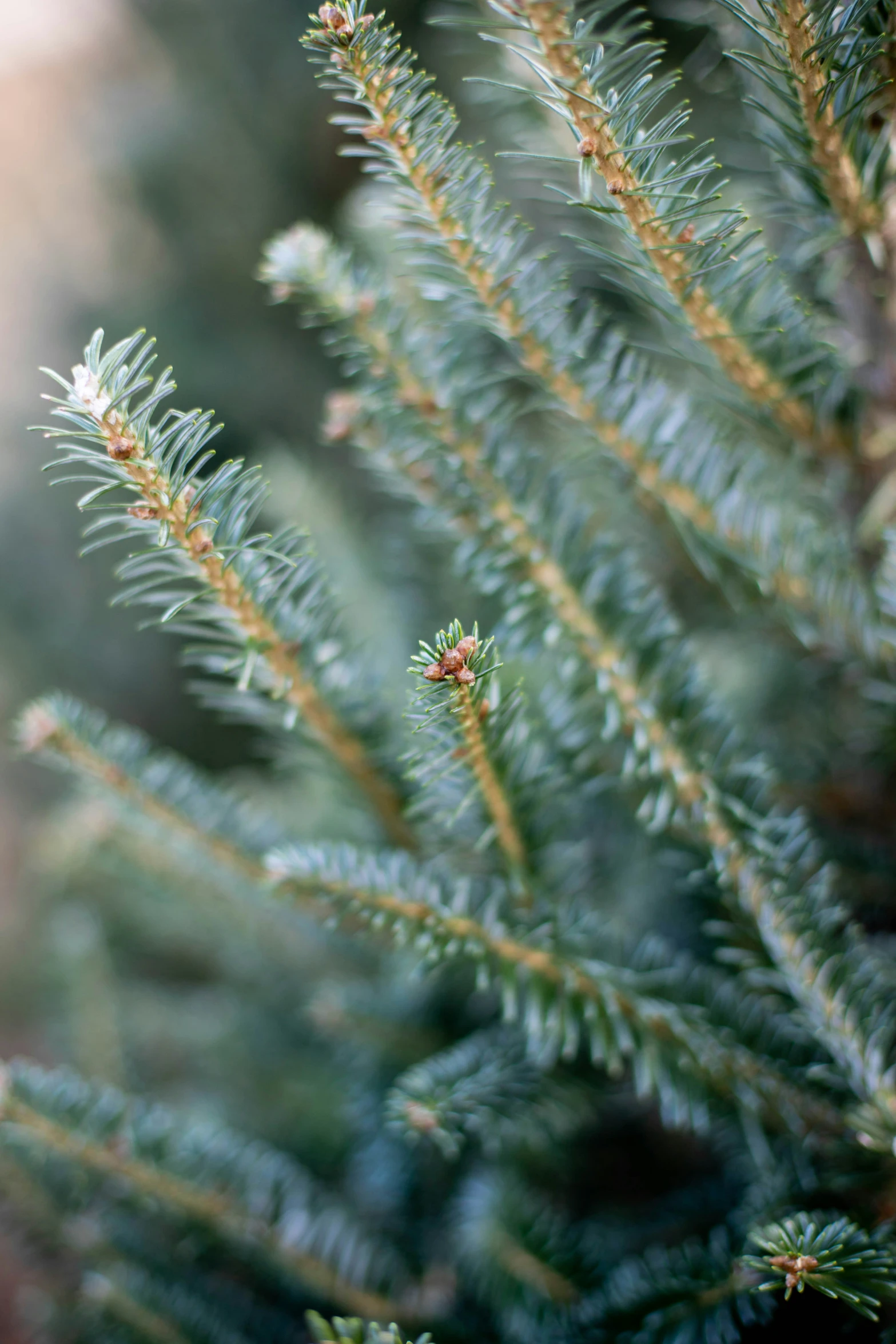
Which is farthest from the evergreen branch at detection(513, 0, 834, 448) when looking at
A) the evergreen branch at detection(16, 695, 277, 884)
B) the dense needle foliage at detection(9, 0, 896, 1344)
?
the evergreen branch at detection(16, 695, 277, 884)

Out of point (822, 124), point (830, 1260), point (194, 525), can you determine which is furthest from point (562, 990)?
point (822, 124)

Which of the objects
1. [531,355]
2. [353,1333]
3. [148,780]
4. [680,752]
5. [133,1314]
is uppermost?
[531,355]

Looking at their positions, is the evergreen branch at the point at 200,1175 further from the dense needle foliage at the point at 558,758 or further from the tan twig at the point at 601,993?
the tan twig at the point at 601,993

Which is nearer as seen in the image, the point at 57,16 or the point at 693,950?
the point at 693,950

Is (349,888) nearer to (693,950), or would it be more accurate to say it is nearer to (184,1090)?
(693,950)

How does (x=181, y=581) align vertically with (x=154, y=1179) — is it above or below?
above

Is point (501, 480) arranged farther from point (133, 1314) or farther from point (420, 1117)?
point (133, 1314)

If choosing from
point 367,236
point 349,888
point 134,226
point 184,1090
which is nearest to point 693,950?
point 349,888
